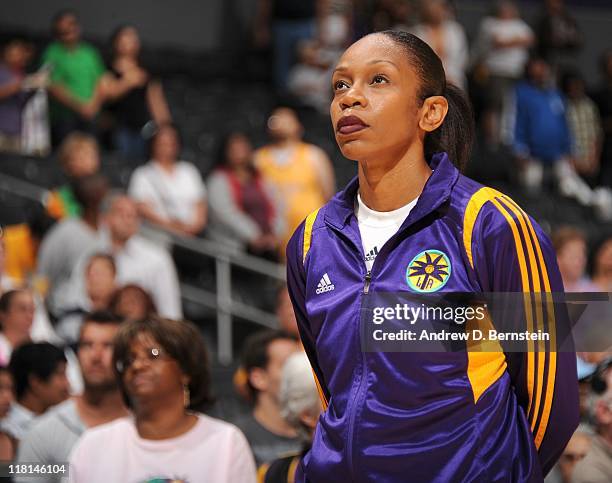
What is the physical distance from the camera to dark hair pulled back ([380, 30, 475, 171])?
281 cm

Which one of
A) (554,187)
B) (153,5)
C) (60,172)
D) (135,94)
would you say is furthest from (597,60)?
(60,172)

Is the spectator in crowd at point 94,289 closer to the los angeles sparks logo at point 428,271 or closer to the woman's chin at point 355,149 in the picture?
the woman's chin at point 355,149

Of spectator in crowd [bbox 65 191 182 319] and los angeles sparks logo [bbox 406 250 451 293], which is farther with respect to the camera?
spectator in crowd [bbox 65 191 182 319]

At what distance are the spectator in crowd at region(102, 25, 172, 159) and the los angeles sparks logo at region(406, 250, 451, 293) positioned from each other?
7693 millimetres

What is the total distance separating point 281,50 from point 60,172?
4.46 m

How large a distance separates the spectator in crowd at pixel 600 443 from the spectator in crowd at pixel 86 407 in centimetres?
156

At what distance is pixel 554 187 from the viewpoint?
12.3m

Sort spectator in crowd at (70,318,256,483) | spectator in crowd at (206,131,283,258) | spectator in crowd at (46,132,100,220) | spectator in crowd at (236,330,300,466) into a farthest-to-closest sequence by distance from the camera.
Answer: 1. spectator in crowd at (206,131,283,258)
2. spectator in crowd at (46,132,100,220)
3. spectator in crowd at (236,330,300,466)
4. spectator in crowd at (70,318,256,483)

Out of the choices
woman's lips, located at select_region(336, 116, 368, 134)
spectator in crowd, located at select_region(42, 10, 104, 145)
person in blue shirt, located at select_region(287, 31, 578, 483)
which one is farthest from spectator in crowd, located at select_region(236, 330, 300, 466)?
spectator in crowd, located at select_region(42, 10, 104, 145)

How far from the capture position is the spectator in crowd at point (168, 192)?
8445mm

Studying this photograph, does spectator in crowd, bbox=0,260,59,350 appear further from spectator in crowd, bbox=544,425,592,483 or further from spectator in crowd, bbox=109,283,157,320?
spectator in crowd, bbox=544,425,592,483

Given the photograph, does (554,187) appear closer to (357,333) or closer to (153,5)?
(153,5)

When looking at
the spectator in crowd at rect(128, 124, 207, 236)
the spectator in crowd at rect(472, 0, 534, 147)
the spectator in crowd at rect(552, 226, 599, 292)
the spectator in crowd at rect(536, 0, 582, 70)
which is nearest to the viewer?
the spectator in crowd at rect(552, 226, 599, 292)

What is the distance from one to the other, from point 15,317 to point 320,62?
6.86 metres
